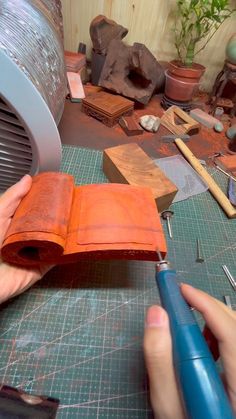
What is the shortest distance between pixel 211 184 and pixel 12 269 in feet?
2.31

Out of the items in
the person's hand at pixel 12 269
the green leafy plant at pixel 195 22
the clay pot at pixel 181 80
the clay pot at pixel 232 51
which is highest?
the green leafy plant at pixel 195 22

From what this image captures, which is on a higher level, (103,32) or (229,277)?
(103,32)

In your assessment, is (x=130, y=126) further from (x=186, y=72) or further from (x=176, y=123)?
(x=186, y=72)

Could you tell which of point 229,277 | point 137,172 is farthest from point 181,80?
point 229,277

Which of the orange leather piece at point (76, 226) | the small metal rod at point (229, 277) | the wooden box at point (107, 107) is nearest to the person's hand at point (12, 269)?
the orange leather piece at point (76, 226)

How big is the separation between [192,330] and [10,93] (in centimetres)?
48

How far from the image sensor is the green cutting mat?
1.58 ft

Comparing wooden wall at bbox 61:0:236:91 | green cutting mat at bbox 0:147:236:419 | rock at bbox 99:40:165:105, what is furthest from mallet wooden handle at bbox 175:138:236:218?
wooden wall at bbox 61:0:236:91

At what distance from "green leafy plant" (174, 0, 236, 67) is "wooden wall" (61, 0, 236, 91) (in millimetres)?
43

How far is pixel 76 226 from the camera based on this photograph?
0.52 meters

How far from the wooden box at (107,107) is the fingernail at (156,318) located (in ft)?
3.18

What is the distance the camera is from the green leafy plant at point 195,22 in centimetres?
120

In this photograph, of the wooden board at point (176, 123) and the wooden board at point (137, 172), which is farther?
the wooden board at point (176, 123)

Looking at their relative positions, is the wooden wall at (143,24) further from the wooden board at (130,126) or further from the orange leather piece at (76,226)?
the orange leather piece at (76,226)
